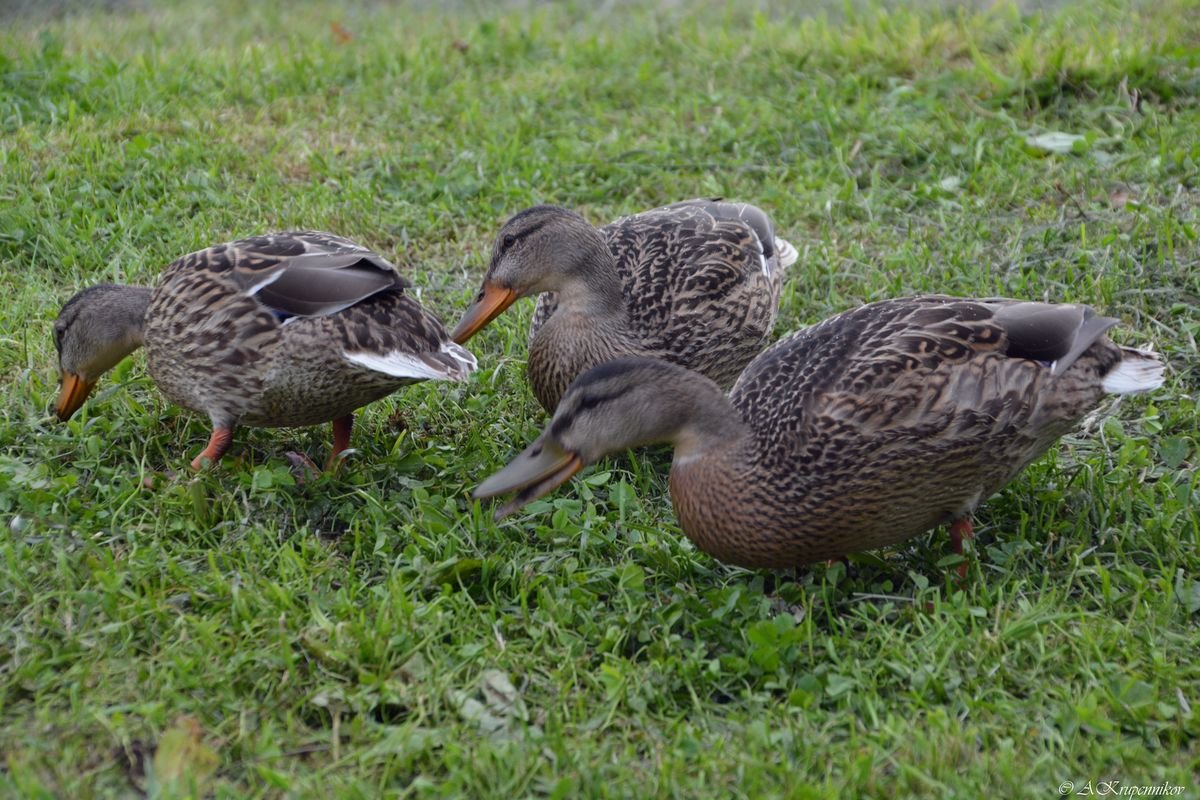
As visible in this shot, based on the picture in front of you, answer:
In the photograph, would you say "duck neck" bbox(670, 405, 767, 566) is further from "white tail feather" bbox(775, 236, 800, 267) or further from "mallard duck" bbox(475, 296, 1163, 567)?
"white tail feather" bbox(775, 236, 800, 267)

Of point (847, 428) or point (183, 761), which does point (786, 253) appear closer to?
point (847, 428)

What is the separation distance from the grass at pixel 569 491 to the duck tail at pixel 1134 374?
1.17 feet

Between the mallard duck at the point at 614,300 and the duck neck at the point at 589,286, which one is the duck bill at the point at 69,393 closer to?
the mallard duck at the point at 614,300

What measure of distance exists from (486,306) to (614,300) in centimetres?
44

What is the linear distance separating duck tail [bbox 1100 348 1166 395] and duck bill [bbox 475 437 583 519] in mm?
1522

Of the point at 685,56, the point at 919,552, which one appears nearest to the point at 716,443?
the point at 919,552

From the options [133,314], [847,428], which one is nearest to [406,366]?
[133,314]

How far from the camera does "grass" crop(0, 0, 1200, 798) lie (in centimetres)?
298

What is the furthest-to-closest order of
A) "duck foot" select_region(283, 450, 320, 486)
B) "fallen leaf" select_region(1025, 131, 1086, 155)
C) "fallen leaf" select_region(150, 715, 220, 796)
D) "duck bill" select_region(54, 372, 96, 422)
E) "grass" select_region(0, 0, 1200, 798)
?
"fallen leaf" select_region(1025, 131, 1086, 155), "duck bill" select_region(54, 372, 96, 422), "duck foot" select_region(283, 450, 320, 486), "grass" select_region(0, 0, 1200, 798), "fallen leaf" select_region(150, 715, 220, 796)

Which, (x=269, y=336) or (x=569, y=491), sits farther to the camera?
(x=569, y=491)

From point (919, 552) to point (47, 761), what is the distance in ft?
7.79

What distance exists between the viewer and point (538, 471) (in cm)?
344

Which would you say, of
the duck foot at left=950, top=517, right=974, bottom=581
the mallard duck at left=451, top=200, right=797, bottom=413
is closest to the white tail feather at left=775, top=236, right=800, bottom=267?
the mallard duck at left=451, top=200, right=797, bottom=413

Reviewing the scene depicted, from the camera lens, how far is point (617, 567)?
3.63 meters
